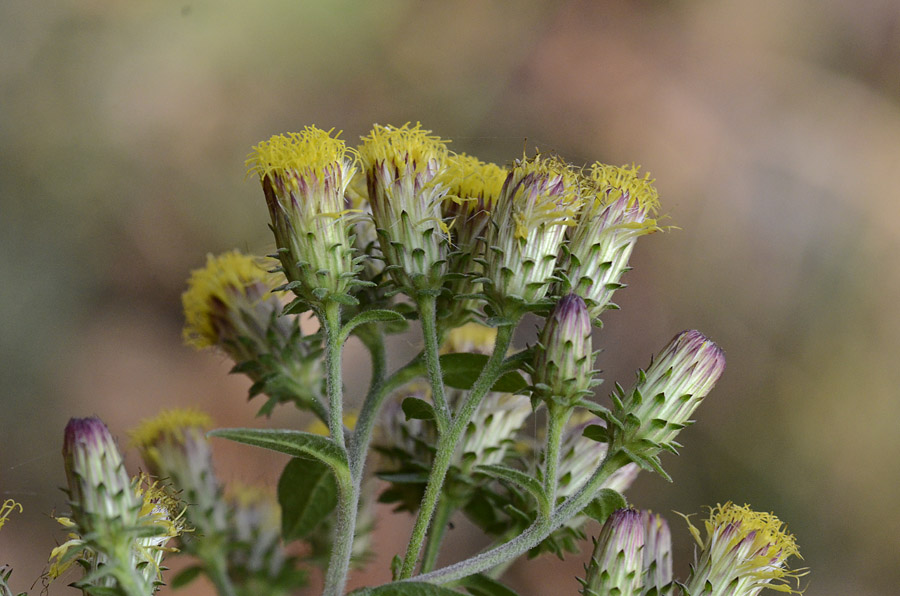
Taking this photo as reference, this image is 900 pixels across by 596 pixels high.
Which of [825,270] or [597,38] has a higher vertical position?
[597,38]

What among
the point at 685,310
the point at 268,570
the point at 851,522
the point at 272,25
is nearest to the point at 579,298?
the point at 268,570

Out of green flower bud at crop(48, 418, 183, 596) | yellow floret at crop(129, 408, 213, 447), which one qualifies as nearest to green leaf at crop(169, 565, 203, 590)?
yellow floret at crop(129, 408, 213, 447)

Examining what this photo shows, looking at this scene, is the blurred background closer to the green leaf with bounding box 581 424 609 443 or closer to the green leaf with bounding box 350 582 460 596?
the green leaf with bounding box 581 424 609 443

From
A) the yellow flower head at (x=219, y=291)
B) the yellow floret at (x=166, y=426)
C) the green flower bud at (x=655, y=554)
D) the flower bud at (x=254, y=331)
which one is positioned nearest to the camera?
the green flower bud at (x=655, y=554)

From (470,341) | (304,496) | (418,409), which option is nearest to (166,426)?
(304,496)

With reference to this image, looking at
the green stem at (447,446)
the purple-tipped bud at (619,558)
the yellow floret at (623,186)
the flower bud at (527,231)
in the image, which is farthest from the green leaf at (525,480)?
the yellow floret at (623,186)

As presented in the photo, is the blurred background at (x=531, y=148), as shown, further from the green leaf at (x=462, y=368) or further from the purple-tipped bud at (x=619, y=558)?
the purple-tipped bud at (x=619, y=558)

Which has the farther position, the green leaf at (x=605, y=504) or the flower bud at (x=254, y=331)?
the flower bud at (x=254, y=331)

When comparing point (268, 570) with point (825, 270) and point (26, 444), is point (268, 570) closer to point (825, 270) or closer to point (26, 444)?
point (26, 444)
